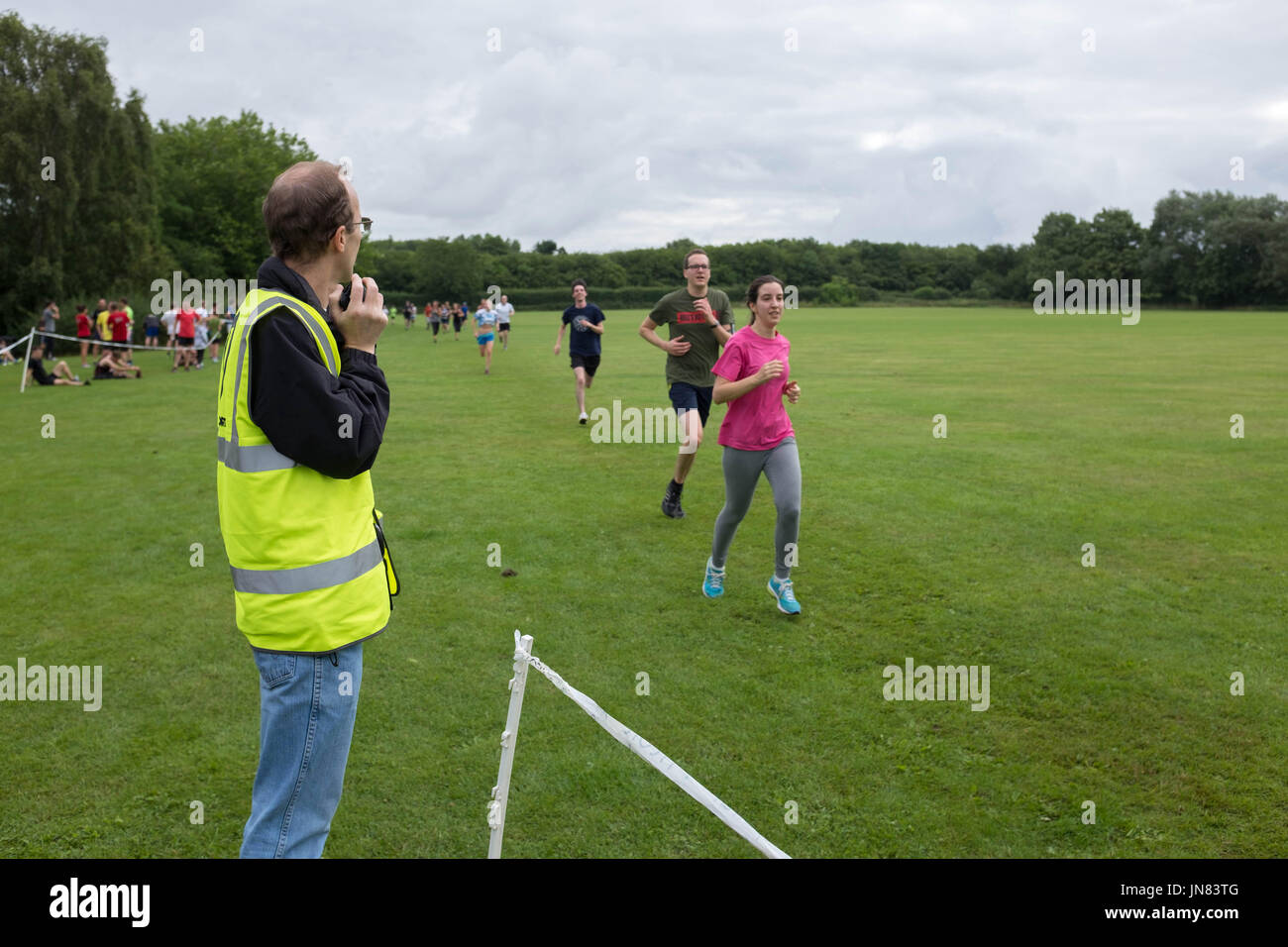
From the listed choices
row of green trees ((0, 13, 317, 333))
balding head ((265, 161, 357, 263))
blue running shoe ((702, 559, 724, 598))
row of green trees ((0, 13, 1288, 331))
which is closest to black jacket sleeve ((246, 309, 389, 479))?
balding head ((265, 161, 357, 263))

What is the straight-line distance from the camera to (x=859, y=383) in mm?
22469

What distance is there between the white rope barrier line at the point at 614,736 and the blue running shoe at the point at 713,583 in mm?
3923

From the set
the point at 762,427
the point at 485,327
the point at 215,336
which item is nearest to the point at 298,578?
the point at 762,427

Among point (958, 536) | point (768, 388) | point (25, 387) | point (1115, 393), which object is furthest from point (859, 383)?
point (25, 387)

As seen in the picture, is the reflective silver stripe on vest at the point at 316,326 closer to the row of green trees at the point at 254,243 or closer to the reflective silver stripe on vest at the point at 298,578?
the reflective silver stripe on vest at the point at 298,578

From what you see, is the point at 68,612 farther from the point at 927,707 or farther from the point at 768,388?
the point at 927,707

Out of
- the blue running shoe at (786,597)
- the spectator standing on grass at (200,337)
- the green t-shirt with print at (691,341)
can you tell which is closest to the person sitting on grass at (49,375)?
the spectator standing on grass at (200,337)

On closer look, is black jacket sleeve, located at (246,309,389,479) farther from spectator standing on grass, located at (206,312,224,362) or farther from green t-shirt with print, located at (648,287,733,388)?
spectator standing on grass, located at (206,312,224,362)

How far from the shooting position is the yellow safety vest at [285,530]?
242 cm

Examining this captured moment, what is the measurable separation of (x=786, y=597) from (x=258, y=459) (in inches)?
192

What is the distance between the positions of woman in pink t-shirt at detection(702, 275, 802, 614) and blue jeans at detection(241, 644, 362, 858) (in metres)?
4.49

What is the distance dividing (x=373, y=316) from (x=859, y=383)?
20879 mm

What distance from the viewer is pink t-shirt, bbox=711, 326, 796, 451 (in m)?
6.79

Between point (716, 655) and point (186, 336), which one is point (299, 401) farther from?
point (186, 336)
